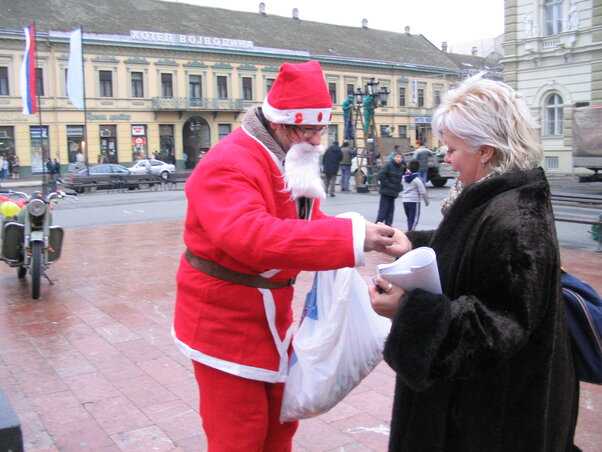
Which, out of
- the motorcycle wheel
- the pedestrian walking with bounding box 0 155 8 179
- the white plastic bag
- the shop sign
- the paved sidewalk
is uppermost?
the shop sign

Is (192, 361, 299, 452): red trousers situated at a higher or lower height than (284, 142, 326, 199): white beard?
lower

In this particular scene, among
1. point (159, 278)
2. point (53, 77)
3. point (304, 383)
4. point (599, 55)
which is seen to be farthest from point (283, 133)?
point (53, 77)

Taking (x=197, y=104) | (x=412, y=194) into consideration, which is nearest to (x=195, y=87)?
(x=197, y=104)

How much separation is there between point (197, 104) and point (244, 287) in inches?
1694

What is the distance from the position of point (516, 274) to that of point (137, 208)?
51.4 ft

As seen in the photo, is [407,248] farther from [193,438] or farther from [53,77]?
[53,77]

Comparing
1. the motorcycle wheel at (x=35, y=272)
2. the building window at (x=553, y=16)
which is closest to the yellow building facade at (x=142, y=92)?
the building window at (x=553, y=16)

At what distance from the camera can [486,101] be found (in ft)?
5.43

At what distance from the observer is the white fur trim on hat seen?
6.67 ft

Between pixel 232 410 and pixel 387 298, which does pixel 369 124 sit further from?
pixel 387 298

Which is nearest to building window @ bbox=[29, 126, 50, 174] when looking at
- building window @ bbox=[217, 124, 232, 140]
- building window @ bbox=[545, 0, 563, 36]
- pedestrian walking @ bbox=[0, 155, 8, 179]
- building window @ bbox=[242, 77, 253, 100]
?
pedestrian walking @ bbox=[0, 155, 8, 179]

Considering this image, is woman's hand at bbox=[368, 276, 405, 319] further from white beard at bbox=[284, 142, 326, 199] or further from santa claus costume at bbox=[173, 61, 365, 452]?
white beard at bbox=[284, 142, 326, 199]

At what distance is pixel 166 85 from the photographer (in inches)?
1682

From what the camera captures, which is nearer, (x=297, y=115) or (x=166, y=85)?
(x=297, y=115)
